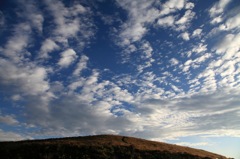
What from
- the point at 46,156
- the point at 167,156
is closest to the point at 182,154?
the point at 167,156

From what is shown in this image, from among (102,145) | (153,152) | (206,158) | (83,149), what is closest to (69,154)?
(83,149)

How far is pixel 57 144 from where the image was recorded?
37562mm

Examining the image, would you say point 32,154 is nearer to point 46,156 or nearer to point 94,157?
point 46,156

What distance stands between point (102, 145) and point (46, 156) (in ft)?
29.9

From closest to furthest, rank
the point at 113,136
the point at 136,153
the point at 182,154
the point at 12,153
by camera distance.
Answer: the point at 12,153 < the point at 136,153 < the point at 182,154 < the point at 113,136

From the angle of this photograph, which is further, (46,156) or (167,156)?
(167,156)

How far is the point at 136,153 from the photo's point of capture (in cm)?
3738

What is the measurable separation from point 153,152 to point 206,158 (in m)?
10.3

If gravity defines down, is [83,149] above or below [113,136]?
below

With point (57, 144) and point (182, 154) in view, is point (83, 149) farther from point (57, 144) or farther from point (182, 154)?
point (182, 154)

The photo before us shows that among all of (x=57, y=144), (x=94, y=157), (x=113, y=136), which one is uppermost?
(x=113, y=136)

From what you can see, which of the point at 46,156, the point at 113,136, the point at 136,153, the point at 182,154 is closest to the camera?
the point at 46,156

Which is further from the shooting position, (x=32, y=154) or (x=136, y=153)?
(x=136, y=153)

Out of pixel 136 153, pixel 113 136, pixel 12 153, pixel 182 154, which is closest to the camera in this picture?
pixel 12 153
